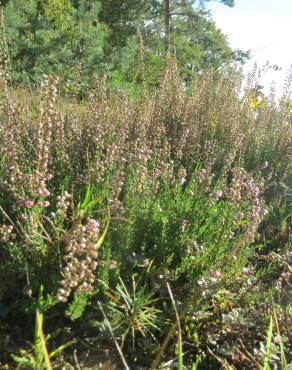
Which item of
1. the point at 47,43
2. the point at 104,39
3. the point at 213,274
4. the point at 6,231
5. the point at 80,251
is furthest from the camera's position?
the point at 104,39

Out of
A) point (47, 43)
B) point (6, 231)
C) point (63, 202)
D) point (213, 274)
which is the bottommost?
point (213, 274)

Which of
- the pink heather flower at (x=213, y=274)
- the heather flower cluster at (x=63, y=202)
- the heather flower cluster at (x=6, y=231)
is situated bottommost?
the pink heather flower at (x=213, y=274)

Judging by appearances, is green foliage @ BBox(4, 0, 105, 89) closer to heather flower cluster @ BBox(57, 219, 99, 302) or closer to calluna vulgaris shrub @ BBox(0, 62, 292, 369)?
calluna vulgaris shrub @ BBox(0, 62, 292, 369)

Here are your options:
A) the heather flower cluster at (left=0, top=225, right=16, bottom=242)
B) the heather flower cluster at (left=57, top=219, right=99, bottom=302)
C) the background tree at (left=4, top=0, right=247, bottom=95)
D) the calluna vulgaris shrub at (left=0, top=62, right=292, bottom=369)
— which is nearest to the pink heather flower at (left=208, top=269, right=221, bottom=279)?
the calluna vulgaris shrub at (left=0, top=62, right=292, bottom=369)

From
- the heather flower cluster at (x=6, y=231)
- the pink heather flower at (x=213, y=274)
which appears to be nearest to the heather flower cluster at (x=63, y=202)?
the heather flower cluster at (x=6, y=231)

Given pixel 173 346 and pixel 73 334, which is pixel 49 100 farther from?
pixel 173 346

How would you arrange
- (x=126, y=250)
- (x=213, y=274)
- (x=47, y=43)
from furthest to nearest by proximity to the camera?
(x=47, y=43)
(x=126, y=250)
(x=213, y=274)

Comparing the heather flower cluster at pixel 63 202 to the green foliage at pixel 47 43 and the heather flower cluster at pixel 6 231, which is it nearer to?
the heather flower cluster at pixel 6 231

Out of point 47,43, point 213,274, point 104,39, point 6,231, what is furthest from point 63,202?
point 104,39

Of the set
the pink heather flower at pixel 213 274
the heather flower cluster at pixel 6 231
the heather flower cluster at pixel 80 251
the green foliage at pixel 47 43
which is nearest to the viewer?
the heather flower cluster at pixel 80 251

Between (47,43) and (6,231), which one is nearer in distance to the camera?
(6,231)

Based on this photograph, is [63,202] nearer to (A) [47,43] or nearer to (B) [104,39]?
(A) [47,43]

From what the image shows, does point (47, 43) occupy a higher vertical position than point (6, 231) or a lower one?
higher

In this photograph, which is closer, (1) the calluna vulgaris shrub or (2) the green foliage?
(1) the calluna vulgaris shrub
